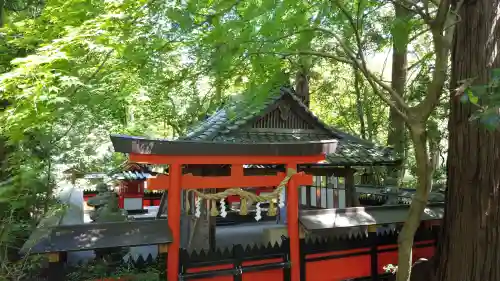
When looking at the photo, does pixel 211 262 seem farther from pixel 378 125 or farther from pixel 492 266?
pixel 378 125

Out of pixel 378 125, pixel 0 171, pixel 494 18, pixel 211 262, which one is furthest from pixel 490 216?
pixel 378 125

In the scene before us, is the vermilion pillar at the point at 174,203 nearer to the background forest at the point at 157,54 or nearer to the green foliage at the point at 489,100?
the background forest at the point at 157,54

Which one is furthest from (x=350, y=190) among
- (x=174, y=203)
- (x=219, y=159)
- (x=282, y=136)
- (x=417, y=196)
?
(x=174, y=203)

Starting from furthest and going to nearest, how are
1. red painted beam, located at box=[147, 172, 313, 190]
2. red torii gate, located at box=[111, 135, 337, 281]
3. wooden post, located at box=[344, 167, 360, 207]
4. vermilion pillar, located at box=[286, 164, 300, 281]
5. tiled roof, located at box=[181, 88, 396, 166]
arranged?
wooden post, located at box=[344, 167, 360, 207]
tiled roof, located at box=[181, 88, 396, 166]
vermilion pillar, located at box=[286, 164, 300, 281]
red painted beam, located at box=[147, 172, 313, 190]
red torii gate, located at box=[111, 135, 337, 281]

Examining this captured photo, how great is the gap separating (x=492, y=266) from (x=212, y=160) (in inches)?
177

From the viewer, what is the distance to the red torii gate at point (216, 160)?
18.1 ft

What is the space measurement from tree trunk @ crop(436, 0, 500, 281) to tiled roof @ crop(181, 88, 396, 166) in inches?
108

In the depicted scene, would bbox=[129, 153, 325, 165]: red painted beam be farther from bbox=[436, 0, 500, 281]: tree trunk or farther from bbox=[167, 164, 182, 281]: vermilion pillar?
bbox=[436, 0, 500, 281]: tree trunk

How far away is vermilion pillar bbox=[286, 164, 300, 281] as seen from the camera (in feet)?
21.2

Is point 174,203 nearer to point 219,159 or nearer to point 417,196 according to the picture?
point 219,159

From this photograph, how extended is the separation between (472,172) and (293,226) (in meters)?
2.97

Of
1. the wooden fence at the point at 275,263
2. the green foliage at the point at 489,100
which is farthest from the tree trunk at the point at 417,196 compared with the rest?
the green foliage at the point at 489,100

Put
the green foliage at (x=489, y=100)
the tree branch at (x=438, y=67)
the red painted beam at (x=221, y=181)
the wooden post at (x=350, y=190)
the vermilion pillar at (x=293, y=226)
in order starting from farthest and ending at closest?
the wooden post at (x=350, y=190) < the vermilion pillar at (x=293, y=226) < the red painted beam at (x=221, y=181) < the tree branch at (x=438, y=67) < the green foliage at (x=489, y=100)

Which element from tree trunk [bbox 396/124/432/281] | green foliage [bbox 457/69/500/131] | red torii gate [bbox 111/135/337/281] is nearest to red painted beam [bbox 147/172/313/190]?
red torii gate [bbox 111/135/337/281]
